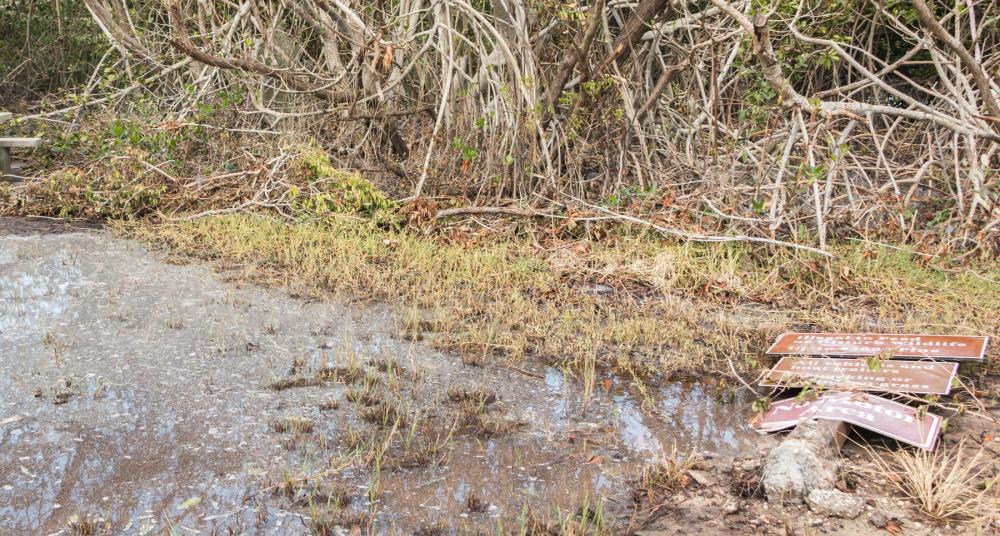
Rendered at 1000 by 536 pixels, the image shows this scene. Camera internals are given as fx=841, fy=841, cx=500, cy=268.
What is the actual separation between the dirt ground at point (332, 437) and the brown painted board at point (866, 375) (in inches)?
6.9

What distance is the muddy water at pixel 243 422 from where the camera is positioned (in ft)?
7.97

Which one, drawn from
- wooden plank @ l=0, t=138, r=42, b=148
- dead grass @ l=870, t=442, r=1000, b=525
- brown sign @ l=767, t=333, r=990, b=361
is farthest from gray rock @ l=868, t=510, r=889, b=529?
wooden plank @ l=0, t=138, r=42, b=148

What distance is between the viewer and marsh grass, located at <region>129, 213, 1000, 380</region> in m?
3.95

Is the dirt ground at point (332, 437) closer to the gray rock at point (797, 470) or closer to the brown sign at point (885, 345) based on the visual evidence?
the gray rock at point (797, 470)

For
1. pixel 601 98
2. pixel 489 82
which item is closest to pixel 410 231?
pixel 489 82

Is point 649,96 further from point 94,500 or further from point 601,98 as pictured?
point 94,500

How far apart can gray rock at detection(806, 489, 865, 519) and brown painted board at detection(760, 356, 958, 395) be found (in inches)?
27.9

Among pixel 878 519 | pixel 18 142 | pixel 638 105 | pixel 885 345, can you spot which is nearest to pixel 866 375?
pixel 885 345

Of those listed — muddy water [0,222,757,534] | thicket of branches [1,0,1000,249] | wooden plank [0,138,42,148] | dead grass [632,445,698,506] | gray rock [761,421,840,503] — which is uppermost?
thicket of branches [1,0,1000,249]

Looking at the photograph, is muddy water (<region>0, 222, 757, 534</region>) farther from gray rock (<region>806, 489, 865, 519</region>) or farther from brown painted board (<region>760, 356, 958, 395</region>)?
gray rock (<region>806, 489, 865, 519</region>)

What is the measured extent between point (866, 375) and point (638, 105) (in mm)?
3925

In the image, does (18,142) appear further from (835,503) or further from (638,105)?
(835,503)

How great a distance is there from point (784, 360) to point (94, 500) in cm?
269

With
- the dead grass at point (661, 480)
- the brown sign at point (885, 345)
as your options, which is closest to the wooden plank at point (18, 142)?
the brown sign at point (885, 345)
